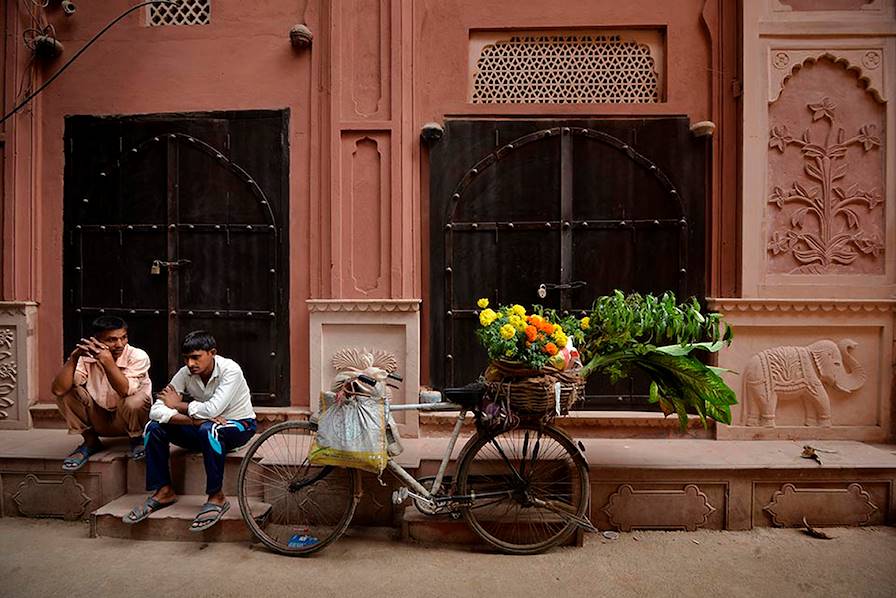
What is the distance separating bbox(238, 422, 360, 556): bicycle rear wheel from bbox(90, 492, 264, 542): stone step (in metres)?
0.14

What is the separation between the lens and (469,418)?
4242mm

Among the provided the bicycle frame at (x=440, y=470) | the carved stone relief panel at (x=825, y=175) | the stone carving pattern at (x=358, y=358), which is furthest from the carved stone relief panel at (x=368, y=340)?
the carved stone relief panel at (x=825, y=175)

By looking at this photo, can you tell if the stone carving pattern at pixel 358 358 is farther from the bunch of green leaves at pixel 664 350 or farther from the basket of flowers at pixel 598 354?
the bunch of green leaves at pixel 664 350

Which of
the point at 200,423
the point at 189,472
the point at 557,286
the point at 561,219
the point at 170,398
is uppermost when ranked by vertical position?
the point at 561,219

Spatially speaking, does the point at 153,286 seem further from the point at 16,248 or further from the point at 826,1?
the point at 826,1

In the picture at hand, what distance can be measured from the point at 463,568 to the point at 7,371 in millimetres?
4358

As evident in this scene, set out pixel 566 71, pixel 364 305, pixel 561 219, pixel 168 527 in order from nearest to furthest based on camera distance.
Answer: pixel 168 527, pixel 364 305, pixel 561 219, pixel 566 71

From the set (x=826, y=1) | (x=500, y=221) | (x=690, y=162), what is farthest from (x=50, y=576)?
(x=826, y=1)

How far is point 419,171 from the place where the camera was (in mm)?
4426

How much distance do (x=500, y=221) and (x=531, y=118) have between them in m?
0.92

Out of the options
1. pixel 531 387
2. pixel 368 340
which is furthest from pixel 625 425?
pixel 368 340

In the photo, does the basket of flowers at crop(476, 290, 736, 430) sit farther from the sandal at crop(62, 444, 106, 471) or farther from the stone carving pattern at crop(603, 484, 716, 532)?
the sandal at crop(62, 444, 106, 471)

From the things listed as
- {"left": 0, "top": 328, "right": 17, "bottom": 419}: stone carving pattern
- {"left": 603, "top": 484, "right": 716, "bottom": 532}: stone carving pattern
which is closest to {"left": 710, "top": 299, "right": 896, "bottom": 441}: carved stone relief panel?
{"left": 603, "top": 484, "right": 716, "bottom": 532}: stone carving pattern

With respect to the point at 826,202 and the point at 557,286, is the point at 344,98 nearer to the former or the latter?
the point at 557,286
